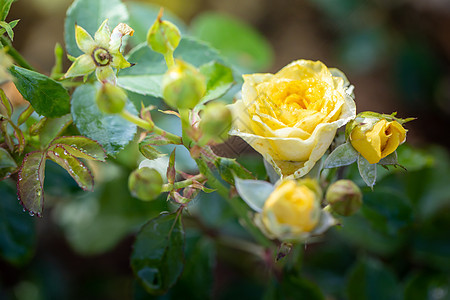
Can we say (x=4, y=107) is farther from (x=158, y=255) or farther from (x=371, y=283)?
(x=371, y=283)

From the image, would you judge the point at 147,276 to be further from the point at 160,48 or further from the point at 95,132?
the point at 160,48

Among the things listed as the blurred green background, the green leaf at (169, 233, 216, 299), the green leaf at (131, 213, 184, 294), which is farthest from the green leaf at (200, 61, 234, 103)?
the green leaf at (169, 233, 216, 299)

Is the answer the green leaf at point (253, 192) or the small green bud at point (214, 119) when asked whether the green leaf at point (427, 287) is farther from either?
the small green bud at point (214, 119)

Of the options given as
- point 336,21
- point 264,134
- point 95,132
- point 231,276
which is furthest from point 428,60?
point 95,132

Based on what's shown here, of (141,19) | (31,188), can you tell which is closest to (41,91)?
(31,188)

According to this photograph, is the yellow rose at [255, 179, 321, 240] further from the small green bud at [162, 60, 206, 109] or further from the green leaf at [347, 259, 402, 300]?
the green leaf at [347, 259, 402, 300]
